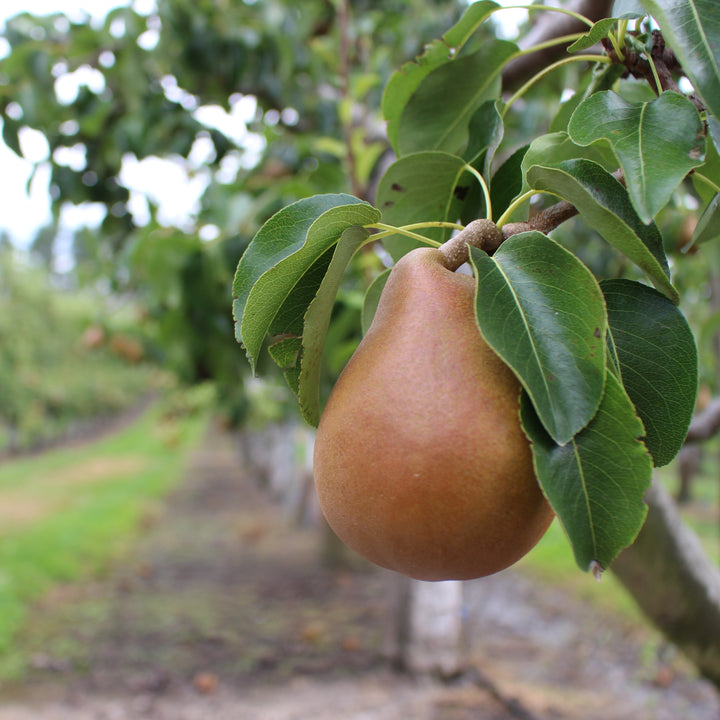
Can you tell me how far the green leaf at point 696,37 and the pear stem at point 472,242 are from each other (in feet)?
0.61

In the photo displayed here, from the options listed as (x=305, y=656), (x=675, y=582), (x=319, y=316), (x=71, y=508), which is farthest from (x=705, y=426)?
(x=71, y=508)

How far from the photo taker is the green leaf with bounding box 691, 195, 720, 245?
62cm

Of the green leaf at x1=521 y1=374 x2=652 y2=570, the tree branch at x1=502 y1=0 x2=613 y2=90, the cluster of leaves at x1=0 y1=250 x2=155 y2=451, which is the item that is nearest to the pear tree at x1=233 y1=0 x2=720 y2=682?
the green leaf at x1=521 y1=374 x2=652 y2=570

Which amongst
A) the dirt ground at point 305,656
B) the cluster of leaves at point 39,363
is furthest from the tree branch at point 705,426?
the cluster of leaves at point 39,363

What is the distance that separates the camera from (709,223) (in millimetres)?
626

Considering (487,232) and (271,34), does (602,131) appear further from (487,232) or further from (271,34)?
(271,34)

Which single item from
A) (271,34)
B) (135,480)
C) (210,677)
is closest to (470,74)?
(271,34)

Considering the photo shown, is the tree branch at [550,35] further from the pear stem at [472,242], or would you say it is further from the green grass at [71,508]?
the green grass at [71,508]

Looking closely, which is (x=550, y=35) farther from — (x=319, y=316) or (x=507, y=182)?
(x=319, y=316)

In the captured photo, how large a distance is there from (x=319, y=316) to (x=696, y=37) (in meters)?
0.35

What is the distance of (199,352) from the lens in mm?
2520

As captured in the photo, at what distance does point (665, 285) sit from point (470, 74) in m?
0.44

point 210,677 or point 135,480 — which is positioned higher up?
point 210,677

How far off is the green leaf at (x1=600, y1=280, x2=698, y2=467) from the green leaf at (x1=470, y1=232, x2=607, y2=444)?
0.08 meters
